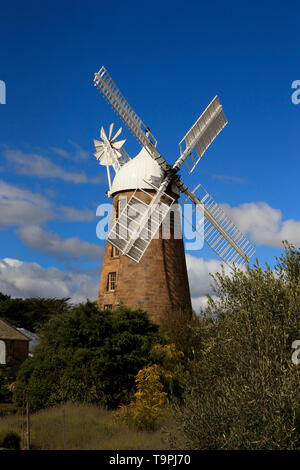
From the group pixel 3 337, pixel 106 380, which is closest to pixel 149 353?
pixel 106 380

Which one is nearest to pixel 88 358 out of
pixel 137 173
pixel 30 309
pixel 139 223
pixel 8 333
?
pixel 139 223

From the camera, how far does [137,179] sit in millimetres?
26016

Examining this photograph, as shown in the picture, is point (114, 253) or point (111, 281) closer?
point (111, 281)

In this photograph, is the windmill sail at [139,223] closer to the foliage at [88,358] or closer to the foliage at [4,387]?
the foliage at [88,358]

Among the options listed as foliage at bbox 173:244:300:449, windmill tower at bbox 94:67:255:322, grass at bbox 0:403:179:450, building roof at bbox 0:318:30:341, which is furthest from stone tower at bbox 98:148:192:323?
building roof at bbox 0:318:30:341

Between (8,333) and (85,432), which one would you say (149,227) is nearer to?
(85,432)

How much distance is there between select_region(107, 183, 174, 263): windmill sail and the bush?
38.5 feet

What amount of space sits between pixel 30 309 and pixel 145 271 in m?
49.6

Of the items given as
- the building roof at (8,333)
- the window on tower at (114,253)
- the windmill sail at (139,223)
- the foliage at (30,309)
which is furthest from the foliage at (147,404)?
the foliage at (30,309)

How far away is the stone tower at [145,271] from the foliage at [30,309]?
4370 cm

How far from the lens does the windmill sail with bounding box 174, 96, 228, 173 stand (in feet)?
86.1

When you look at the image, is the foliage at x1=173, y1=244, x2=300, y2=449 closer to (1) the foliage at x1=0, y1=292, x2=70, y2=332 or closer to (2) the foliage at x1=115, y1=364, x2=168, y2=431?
(2) the foliage at x1=115, y1=364, x2=168, y2=431

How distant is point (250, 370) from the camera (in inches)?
415
